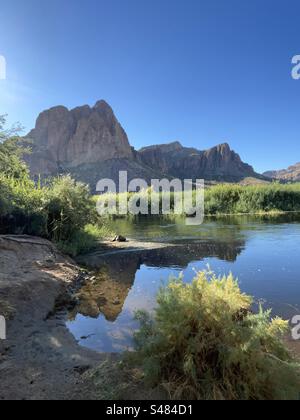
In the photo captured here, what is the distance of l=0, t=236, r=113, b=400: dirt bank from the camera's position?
4277mm

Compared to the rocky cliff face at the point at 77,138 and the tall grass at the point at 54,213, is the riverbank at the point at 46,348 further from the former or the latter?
the rocky cliff face at the point at 77,138

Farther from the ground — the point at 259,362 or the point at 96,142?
the point at 96,142

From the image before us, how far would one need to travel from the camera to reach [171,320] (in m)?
4.26

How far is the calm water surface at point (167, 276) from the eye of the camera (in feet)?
23.9

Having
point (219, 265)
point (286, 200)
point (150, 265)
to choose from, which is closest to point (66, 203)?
point (150, 265)

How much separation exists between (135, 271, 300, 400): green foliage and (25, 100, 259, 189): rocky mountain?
459ft

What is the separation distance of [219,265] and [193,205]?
33546 mm

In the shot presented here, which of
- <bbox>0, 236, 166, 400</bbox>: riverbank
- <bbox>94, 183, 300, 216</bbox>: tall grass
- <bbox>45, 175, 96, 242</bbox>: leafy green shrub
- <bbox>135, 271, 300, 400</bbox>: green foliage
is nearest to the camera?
<bbox>135, 271, 300, 400</bbox>: green foliage

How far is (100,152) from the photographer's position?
15962 centimetres

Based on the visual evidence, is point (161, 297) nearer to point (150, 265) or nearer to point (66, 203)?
point (150, 265)

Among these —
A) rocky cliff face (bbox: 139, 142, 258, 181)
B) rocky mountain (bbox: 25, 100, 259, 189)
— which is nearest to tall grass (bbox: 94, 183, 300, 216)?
rocky mountain (bbox: 25, 100, 259, 189)

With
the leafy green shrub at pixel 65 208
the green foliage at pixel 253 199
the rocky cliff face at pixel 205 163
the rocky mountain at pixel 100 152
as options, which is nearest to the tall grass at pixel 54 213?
the leafy green shrub at pixel 65 208

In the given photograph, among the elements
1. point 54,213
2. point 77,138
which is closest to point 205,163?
point 77,138

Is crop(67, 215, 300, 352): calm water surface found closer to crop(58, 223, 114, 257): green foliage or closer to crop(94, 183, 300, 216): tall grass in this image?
crop(58, 223, 114, 257): green foliage
